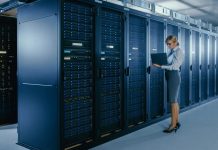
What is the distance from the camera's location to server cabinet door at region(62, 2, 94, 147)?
9.21ft

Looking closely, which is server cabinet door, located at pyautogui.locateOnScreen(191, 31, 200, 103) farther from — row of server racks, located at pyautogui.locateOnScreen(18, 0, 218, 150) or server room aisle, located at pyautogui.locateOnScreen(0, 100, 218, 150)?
row of server racks, located at pyautogui.locateOnScreen(18, 0, 218, 150)

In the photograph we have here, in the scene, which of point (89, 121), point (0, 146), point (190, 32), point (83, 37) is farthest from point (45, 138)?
point (190, 32)

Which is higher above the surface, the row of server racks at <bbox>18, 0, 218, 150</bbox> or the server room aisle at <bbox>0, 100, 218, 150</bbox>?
the row of server racks at <bbox>18, 0, 218, 150</bbox>

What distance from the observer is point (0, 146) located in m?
3.22

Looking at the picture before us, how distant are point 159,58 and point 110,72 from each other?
99 cm

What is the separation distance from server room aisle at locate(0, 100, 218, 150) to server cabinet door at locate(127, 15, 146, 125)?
30 cm

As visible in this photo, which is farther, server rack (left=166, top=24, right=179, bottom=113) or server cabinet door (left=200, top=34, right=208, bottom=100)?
server cabinet door (left=200, top=34, right=208, bottom=100)

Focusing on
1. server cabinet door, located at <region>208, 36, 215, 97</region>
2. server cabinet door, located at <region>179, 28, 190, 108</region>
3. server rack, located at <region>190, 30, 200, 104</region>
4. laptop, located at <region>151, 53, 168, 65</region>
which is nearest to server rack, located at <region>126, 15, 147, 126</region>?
laptop, located at <region>151, 53, 168, 65</region>

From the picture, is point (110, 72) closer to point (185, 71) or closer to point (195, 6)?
point (185, 71)

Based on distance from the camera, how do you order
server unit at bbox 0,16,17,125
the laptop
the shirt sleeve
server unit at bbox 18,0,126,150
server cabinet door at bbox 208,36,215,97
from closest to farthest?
1. server unit at bbox 18,0,126,150
2. the shirt sleeve
3. the laptop
4. server unit at bbox 0,16,17,125
5. server cabinet door at bbox 208,36,215,97

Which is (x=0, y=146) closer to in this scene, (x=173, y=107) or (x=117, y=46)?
(x=117, y=46)

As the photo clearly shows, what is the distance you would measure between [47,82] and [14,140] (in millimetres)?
1225

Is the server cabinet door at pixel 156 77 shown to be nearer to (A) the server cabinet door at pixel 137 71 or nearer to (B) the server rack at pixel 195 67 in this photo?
(A) the server cabinet door at pixel 137 71

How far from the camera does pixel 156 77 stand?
14.8 ft
